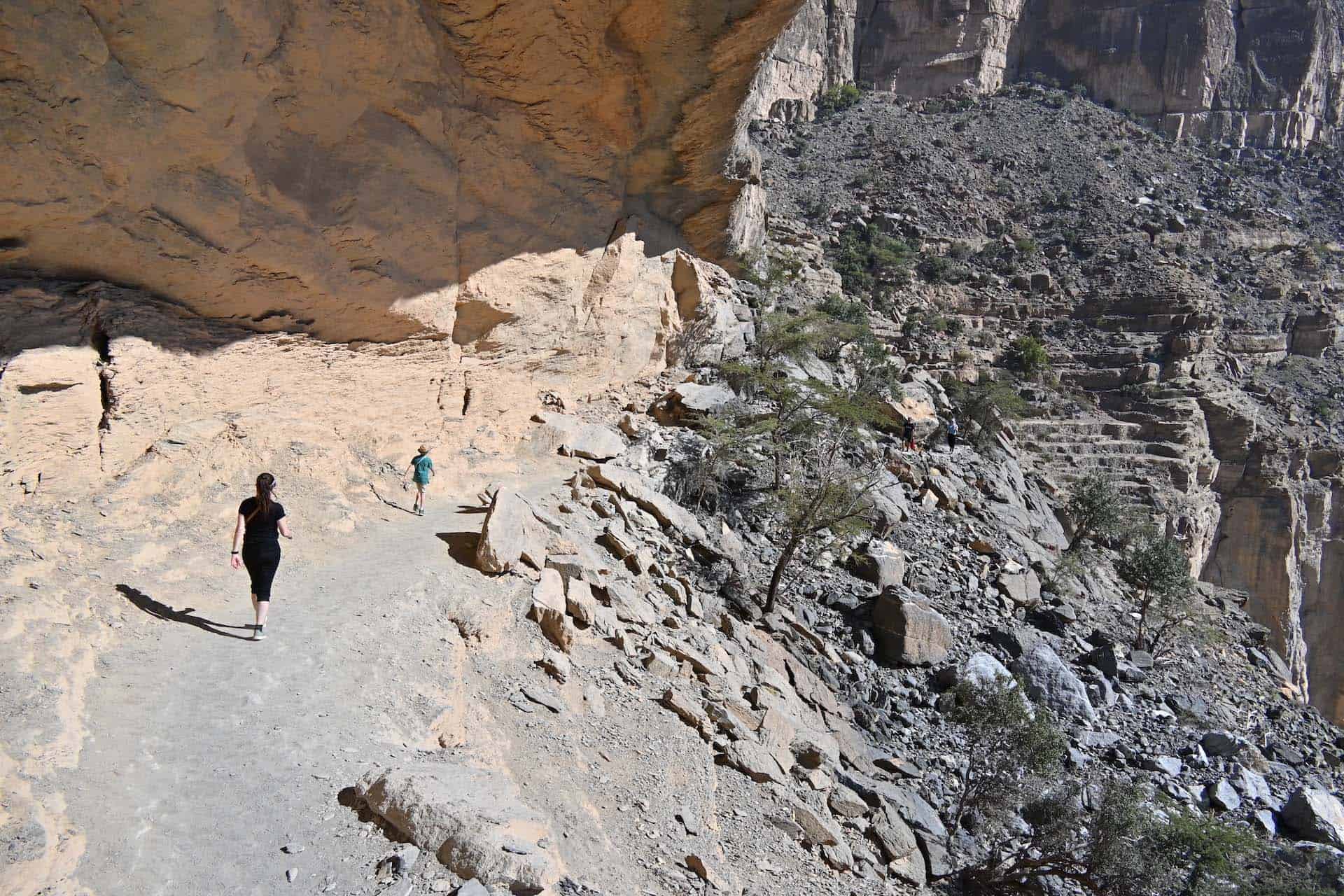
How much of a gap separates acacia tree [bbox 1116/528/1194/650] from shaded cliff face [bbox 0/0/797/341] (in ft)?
35.8

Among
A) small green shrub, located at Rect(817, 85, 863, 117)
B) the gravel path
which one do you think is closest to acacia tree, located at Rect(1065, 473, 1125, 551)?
the gravel path

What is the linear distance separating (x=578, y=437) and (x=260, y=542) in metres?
5.95

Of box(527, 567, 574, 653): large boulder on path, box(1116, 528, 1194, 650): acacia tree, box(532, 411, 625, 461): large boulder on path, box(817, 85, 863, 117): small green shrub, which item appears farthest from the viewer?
box(817, 85, 863, 117): small green shrub

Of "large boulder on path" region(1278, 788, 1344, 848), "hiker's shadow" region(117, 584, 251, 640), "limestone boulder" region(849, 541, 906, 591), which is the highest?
"hiker's shadow" region(117, 584, 251, 640)

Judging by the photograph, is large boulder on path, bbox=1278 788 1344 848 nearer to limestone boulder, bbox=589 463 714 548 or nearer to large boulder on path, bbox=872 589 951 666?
large boulder on path, bbox=872 589 951 666

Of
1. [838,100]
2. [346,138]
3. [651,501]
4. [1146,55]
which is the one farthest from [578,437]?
[1146,55]

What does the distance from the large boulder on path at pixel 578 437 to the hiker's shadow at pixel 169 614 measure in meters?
5.67

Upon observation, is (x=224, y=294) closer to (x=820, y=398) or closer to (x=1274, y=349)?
(x=820, y=398)

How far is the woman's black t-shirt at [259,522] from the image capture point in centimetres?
484

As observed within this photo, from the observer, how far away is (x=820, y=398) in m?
12.8

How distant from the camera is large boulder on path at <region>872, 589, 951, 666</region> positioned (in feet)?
32.8

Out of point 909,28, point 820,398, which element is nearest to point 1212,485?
point 820,398

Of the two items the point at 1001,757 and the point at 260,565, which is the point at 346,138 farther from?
the point at 1001,757

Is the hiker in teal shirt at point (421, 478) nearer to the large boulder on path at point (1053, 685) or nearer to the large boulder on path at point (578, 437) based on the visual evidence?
the large boulder on path at point (578, 437)
